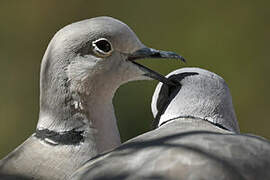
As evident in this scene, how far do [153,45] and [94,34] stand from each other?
7.13 ft

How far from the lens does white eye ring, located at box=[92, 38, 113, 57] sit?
1.63 m

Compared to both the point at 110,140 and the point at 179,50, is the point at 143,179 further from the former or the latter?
the point at 179,50

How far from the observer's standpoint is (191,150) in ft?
3.98

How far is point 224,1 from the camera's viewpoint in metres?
3.70

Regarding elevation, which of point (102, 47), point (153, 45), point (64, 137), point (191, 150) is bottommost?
point (153, 45)

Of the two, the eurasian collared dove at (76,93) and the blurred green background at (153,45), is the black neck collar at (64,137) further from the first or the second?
the blurred green background at (153,45)

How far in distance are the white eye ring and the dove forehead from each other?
11 millimetres

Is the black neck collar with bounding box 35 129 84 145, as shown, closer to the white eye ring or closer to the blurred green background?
the white eye ring

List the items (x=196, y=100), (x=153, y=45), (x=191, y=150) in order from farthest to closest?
(x=153, y=45) < (x=196, y=100) < (x=191, y=150)

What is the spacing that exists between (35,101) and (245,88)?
1512 millimetres

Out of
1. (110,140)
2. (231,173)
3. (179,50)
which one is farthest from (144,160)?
(179,50)

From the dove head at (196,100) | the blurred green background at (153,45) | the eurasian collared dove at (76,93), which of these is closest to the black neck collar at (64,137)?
the eurasian collared dove at (76,93)

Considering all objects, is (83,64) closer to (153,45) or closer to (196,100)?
(196,100)

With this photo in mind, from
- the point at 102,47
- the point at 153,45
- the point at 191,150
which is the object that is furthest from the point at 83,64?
the point at 153,45
